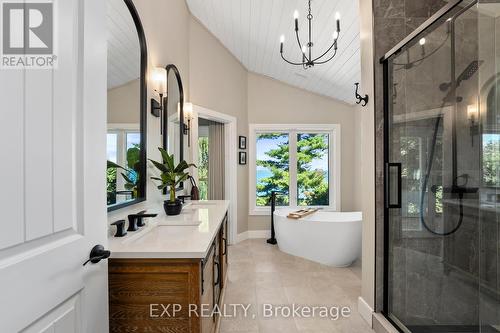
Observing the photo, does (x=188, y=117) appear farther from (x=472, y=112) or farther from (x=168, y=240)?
(x=472, y=112)

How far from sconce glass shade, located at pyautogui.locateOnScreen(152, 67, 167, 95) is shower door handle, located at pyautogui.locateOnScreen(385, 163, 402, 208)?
1.92 meters

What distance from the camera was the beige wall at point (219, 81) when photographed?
367 centimetres

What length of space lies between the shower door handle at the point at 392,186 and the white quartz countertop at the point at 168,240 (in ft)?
4.20

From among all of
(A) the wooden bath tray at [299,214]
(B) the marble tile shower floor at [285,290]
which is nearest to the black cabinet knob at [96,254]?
(B) the marble tile shower floor at [285,290]

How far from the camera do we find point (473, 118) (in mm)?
1558

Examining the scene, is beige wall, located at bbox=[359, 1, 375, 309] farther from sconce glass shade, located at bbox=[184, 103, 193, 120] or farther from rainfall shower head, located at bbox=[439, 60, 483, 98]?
sconce glass shade, located at bbox=[184, 103, 193, 120]

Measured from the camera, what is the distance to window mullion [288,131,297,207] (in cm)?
482

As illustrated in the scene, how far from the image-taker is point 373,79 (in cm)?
214

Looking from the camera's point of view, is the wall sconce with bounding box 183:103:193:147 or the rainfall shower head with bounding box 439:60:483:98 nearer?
the rainfall shower head with bounding box 439:60:483:98

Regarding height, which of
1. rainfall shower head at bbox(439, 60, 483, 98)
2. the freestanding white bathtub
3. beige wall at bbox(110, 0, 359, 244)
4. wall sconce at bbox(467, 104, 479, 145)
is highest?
beige wall at bbox(110, 0, 359, 244)

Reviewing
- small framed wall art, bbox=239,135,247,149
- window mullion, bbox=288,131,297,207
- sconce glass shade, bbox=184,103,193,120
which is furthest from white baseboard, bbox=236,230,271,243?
sconce glass shade, bbox=184,103,193,120

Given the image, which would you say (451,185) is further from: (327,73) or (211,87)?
(211,87)

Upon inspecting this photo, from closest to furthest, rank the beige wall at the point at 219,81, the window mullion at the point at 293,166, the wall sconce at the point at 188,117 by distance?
the wall sconce at the point at 188,117 → the beige wall at the point at 219,81 → the window mullion at the point at 293,166

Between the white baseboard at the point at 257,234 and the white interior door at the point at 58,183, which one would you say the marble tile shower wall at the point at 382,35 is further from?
the white baseboard at the point at 257,234
